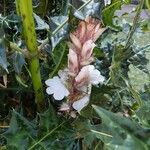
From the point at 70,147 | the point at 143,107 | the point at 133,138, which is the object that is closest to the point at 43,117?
the point at 70,147

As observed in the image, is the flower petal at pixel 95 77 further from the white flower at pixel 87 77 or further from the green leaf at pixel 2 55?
the green leaf at pixel 2 55

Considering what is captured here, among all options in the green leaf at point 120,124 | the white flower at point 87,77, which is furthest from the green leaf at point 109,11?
the green leaf at point 120,124

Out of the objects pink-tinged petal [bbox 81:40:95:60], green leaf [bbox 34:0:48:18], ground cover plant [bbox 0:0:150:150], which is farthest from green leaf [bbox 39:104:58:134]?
green leaf [bbox 34:0:48:18]

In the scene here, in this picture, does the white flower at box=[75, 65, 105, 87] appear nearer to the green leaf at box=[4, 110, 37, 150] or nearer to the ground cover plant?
the ground cover plant

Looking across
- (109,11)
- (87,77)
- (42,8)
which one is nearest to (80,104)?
(87,77)

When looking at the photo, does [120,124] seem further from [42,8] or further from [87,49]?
[42,8]

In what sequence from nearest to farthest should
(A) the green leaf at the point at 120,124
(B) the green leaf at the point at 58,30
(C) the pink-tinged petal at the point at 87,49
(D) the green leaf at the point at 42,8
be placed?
(A) the green leaf at the point at 120,124 → (C) the pink-tinged petal at the point at 87,49 → (B) the green leaf at the point at 58,30 → (D) the green leaf at the point at 42,8

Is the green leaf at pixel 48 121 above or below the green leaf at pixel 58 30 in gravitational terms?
below
